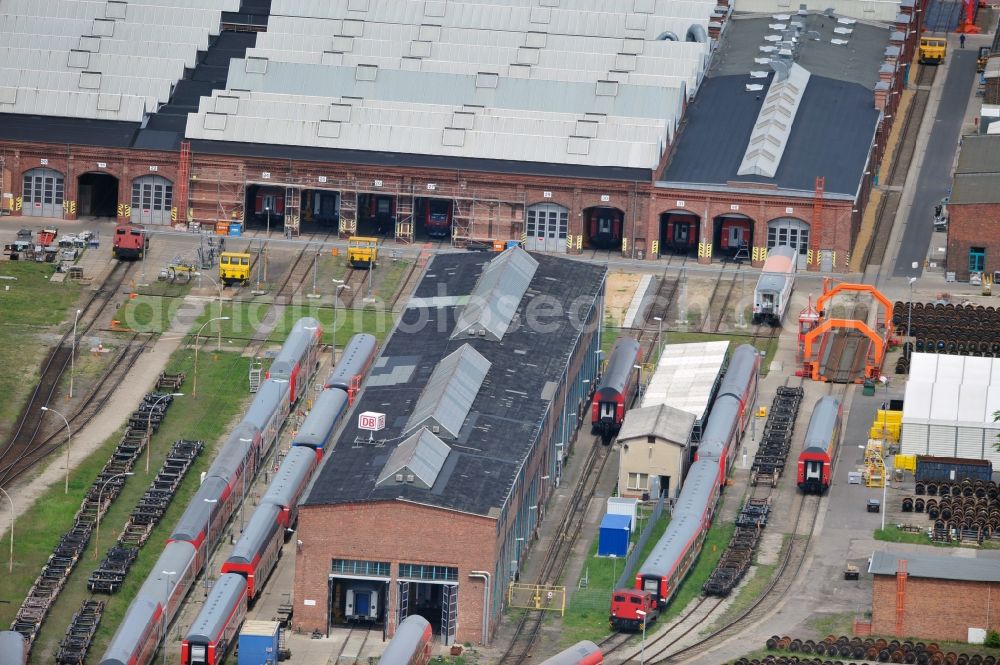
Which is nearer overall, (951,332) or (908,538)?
(908,538)

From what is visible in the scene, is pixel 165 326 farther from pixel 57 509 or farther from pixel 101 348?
pixel 57 509

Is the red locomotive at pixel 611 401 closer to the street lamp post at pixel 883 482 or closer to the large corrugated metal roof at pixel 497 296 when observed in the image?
the large corrugated metal roof at pixel 497 296

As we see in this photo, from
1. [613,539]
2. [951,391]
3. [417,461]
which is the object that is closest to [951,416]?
[951,391]

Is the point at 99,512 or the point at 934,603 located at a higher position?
the point at 99,512

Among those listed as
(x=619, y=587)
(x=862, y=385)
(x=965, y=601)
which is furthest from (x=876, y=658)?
(x=862, y=385)

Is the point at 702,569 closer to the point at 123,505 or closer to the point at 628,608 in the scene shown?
the point at 628,608

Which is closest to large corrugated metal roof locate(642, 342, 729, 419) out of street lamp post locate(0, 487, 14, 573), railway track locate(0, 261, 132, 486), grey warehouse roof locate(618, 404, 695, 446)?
grey warehouse roof locate(618, 404, 695, 446)

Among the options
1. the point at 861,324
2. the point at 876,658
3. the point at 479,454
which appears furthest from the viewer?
the point at 861,324
